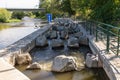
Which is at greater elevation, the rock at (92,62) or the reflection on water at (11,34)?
the rock at (92,62)

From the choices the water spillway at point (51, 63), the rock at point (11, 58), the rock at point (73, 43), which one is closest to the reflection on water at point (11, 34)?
the water spillway at point (51, 63)

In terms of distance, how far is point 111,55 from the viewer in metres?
8.65

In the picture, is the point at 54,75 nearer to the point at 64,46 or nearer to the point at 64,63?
the point at 64,63

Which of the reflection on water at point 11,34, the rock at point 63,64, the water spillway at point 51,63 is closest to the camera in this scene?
the water spillway at point 51,63

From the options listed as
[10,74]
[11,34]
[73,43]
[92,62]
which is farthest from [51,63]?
[11,34]

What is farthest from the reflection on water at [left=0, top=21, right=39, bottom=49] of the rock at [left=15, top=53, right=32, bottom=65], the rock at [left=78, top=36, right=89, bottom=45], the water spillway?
the rock at [left=15, top=53, right=32, bottom=65]

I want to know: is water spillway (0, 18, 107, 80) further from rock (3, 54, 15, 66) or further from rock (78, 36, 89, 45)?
rock (3, 54, 15, 66)

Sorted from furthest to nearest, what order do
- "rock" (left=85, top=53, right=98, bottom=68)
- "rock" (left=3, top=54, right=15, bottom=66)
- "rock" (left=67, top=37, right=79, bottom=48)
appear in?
"rock" (left=67, top=37, right=79, bottom=48), "rock" (left=3, top=54, right=15, bottom=66), "rock" (left=85, top=53, right=98, bottom=68)

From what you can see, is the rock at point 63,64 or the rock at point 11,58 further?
the rock at point 11,58

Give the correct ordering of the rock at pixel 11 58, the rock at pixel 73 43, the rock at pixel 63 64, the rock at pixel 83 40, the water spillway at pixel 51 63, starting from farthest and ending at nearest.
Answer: the rock at pixel 83 40 < the rock at pixel 73 43 < the rock at pixel 11 58 < the rock at pixel 63 64 < the water spillway at pixel 51 63

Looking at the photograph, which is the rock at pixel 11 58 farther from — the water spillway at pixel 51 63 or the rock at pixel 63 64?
the rock at pixel 63 64

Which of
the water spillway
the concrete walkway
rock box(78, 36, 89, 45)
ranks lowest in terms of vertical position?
the water spillway

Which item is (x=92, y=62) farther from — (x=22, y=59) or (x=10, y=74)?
(x=10, y=74)

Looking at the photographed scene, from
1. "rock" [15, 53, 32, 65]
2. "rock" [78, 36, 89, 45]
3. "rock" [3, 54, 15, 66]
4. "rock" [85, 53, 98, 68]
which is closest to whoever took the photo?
"rock" [85, 53, 98, 68]
